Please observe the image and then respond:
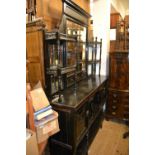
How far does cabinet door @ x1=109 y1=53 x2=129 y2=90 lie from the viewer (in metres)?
3.27

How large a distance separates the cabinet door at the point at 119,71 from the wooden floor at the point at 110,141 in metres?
0.82

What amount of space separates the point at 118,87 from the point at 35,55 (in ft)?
6.75

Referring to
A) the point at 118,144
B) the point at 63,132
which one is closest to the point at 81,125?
the point at 63,132

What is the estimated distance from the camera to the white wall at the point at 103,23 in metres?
3.54

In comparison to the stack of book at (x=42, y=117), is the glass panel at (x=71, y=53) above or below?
above

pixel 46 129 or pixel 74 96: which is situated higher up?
pixel 74 96

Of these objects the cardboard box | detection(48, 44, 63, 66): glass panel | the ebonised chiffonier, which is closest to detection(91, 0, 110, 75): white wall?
the ebonised chiffonier

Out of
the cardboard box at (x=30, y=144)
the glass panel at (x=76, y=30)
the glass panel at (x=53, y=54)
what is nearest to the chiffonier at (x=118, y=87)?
the glass panel at (x=76, y=30)

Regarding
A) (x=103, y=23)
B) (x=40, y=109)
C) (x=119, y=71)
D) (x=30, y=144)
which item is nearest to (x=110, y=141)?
(x=119, y=71)

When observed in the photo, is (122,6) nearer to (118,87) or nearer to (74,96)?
(118,87)

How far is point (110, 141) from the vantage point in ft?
9.04

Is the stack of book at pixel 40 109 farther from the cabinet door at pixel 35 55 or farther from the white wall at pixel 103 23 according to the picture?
the white wall at pixel 103 23
